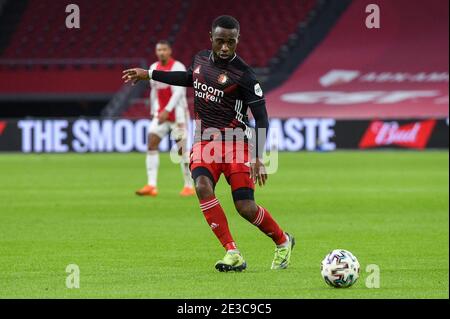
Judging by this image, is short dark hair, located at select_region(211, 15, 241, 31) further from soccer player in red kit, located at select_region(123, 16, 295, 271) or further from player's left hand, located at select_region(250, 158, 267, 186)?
player's left hand, located at select_region(250, 158, 267, 186)

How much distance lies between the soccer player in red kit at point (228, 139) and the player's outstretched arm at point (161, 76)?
0.08 feet

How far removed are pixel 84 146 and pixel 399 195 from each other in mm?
14362

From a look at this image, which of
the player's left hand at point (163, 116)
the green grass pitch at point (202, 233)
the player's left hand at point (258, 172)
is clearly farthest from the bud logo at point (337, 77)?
the player's left hand at point (258, 172)

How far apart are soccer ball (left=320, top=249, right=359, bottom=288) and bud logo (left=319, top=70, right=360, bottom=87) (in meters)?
26.2

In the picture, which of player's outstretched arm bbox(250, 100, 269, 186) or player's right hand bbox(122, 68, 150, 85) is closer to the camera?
player's outstretched arm bbox(250, 100, 269, 186)

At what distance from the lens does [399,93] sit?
33688 mm

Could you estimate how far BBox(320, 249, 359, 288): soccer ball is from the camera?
8242 mm

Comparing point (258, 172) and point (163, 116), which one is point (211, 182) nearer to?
point (258, 172)

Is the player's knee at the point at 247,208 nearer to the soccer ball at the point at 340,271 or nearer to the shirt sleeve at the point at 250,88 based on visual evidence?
the shirt sleeve at the point at 250,88

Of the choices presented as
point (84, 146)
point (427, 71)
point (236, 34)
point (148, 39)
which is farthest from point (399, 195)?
point (148, 39)

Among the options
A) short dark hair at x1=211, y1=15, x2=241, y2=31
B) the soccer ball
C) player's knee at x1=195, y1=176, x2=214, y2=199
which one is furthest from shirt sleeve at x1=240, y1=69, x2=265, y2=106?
the soccer ball

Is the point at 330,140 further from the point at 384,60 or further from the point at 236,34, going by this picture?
the point at 236,34

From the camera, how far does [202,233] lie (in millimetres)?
12789

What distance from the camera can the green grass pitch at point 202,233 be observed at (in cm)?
839
